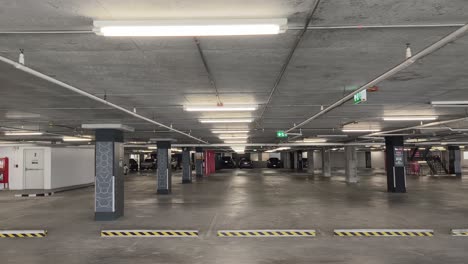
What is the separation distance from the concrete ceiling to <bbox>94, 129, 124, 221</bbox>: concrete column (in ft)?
8.28

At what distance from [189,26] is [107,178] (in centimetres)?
1094

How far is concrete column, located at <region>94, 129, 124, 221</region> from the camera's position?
1367cm

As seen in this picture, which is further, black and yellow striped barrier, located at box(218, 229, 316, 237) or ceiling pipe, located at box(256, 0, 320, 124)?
black and yellow striped barrier, located at box(218, 229, 316, 237)

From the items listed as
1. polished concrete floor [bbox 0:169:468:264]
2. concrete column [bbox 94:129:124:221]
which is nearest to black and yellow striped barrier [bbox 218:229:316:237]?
polished concrete floor [bbox 0:169:468:264]

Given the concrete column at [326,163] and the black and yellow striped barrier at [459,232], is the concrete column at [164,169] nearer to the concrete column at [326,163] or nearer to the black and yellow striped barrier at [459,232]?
the black and yellow striped barrier at [459,232]

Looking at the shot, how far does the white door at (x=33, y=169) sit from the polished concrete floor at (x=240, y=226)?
666 cm

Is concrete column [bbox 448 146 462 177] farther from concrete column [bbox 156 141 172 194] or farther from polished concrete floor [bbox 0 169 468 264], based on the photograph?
concrete column [bbox 156 141 172 194]

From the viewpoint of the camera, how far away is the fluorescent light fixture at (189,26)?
4109 millimetres

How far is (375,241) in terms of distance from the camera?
9602mm

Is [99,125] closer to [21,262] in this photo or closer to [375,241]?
[21,262]

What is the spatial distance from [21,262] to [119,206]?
6.08 meters

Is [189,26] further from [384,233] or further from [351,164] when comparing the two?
[351,164]

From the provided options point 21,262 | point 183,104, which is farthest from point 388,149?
point 21,262

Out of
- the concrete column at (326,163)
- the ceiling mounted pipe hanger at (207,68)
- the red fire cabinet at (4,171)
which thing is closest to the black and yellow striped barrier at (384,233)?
the ceiling mounted pipe hanger at (207,68)
